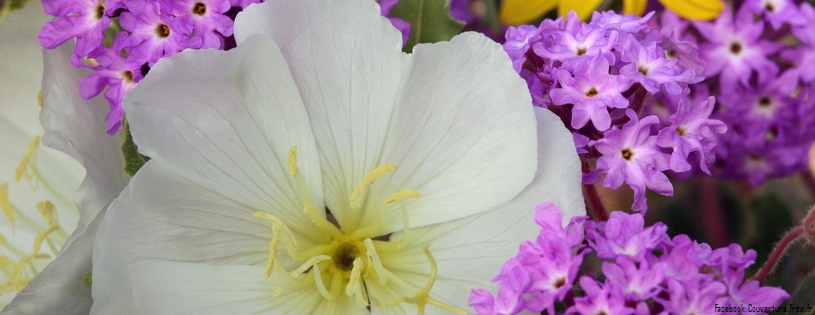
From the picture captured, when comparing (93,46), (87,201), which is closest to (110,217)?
(87,201)

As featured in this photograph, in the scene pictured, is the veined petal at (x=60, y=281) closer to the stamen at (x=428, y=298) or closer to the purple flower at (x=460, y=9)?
the stamen at (x=428, y=298)

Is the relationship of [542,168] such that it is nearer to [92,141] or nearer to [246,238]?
[246,238]

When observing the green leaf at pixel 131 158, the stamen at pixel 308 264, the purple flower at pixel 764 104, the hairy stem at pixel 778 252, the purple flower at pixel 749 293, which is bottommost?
the purple flower at pixel 764 104

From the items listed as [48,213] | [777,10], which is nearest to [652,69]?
[777,10]

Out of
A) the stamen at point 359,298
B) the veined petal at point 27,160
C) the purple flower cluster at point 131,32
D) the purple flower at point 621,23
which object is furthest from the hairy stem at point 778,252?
the veined petal at point 27,160

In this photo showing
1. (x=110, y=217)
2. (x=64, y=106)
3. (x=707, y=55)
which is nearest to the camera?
(x=110, y=217)

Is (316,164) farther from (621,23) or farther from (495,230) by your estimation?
(621,23)

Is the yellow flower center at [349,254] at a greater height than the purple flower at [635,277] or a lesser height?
lesser
